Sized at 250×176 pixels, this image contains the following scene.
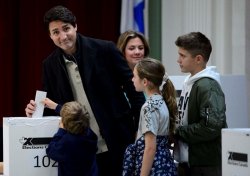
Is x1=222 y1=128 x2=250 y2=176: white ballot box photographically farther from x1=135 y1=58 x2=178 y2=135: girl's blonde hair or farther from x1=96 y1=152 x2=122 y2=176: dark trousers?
x1=96 y1=152 x2=122 y2=176: dark trousers

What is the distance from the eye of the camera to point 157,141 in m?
2.65

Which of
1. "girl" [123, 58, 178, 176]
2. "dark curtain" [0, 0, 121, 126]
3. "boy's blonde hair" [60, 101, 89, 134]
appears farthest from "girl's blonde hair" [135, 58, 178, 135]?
"dark curtain" [0, 0, 121, 126]

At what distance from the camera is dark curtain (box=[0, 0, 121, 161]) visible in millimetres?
5176

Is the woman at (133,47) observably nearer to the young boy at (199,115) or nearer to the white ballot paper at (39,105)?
the young boy at (199,115)

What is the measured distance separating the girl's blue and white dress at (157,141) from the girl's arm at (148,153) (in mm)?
28

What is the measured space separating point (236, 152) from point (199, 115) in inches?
20.3

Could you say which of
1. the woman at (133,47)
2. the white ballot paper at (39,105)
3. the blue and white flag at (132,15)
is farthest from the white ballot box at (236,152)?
the blue and white flag at (132,15)

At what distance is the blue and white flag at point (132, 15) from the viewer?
5371 mm

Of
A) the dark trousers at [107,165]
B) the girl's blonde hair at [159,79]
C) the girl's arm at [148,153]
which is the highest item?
the girl's blonde hair at [159,79]

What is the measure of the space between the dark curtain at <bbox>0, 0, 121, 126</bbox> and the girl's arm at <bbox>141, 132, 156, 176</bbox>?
285 centimetres

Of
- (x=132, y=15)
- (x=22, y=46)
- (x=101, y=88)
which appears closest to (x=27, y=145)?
(x=101, y=88)

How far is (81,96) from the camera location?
287cm

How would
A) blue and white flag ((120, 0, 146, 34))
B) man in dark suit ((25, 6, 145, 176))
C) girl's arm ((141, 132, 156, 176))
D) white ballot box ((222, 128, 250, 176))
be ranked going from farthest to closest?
blue and white flag ((120, 0, 146, 34)), man in dark suit ((25, 6, 145, 176)), girl's arm ((141, 132, 156, 176)), white ballot box ((222, 128, 250, 176))

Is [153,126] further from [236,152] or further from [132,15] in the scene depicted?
[132,15]
